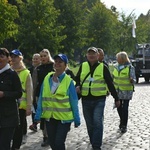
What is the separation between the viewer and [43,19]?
28.2 metres

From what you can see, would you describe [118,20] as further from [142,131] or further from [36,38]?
[142,131]

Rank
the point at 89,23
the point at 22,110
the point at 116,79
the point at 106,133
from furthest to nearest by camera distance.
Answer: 1. the point at 89,23
2. the point at 116,79
3. the point at 106,133
4. the point at 22,110

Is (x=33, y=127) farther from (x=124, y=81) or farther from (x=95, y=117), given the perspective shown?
(x=95, y=117)

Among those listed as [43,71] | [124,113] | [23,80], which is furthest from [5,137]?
[124,113]

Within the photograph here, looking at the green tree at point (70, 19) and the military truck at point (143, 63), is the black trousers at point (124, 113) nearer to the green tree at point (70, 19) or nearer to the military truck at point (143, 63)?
the military truck at point (143, 63)

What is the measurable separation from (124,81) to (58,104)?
420cm

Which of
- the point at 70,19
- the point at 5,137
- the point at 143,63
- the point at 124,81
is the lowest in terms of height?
the point at 143,63

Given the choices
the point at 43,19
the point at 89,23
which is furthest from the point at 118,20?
the point at 43,19

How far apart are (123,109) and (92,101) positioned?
2222 mm

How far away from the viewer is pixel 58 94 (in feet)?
17.0

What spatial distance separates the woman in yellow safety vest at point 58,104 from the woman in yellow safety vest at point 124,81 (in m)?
3.89

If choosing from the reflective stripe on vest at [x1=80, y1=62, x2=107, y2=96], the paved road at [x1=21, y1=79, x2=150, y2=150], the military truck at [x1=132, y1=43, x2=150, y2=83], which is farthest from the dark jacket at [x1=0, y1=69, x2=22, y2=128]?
the military truck at [x1=132, y1=43, x2=150, y2=83]

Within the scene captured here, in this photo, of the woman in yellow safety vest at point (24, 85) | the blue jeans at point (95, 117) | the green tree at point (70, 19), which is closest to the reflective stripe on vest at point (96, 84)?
the blue jeans at point (95, 117)

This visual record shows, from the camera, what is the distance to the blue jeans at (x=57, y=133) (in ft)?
16.4
